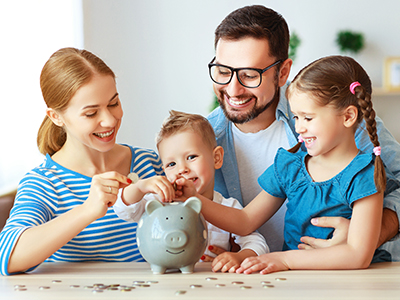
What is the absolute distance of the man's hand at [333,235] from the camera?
1139 millimetres

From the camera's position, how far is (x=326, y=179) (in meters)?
1.21

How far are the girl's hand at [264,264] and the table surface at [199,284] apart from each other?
2 cm

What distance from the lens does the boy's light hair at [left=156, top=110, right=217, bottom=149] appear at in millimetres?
1349

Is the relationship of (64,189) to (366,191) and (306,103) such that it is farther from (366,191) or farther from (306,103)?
(366,191)

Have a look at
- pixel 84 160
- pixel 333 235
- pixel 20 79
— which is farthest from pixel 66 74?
pixel 20 79

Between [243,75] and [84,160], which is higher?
[243,75]

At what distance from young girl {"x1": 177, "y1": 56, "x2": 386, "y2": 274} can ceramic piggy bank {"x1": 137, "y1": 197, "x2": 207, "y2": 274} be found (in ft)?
0.44

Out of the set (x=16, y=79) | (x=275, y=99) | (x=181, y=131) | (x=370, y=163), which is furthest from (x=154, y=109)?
(x=370, y=163)

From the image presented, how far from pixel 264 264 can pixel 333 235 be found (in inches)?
9.5

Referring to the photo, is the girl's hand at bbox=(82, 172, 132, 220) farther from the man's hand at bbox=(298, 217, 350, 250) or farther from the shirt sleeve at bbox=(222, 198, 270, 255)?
the man's hand at bbox=(298, 217, 350, 250)

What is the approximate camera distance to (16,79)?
291 centimetres

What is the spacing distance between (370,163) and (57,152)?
940 mm

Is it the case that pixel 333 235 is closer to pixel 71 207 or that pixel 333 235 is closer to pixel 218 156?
pixel 218 156

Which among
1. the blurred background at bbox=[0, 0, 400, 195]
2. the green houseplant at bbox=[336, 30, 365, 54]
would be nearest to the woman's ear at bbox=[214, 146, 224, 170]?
the blurred background at bbox=[0, 0, 400, 195]
